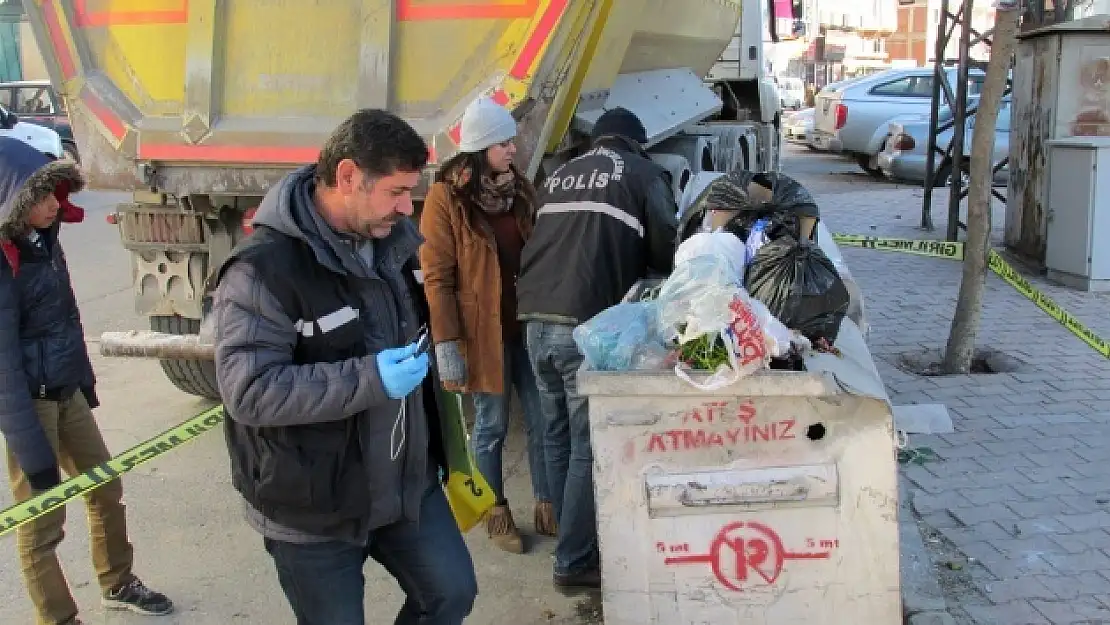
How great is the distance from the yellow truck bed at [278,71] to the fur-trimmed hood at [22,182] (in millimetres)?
1236

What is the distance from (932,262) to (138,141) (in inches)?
262

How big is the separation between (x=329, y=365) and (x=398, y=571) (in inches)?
25.7

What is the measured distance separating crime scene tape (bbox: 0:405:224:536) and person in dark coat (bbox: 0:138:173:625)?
42 mm

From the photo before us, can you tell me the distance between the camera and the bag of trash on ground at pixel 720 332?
2.55 m

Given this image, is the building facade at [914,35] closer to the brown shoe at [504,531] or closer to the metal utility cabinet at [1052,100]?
the metal utility cabinet at [1052,100]

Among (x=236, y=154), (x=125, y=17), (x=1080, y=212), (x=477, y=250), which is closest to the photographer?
(x=477, y=250)

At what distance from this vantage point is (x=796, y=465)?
8.69 feet

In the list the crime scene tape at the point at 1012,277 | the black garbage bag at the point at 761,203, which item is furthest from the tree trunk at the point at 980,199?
the black garbage bag at the point at 761,203

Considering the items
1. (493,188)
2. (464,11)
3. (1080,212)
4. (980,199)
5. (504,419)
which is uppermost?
(464,11)

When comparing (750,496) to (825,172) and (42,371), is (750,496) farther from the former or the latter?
(825,172)

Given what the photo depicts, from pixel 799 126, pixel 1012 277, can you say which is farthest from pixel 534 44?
pixel 799 126

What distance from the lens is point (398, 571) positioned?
8.39 feet

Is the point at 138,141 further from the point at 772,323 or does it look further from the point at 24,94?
the point at 24,94

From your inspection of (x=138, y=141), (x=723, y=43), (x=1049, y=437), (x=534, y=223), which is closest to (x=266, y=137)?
(x=138, y=141)
